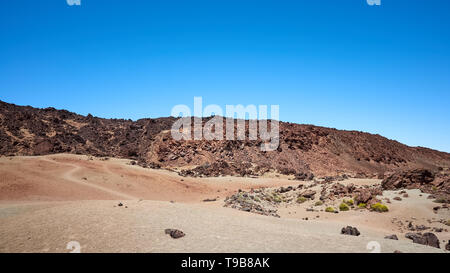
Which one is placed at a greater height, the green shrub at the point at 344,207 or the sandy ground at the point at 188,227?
the sandy ground at the point at 188,227

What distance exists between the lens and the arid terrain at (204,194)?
7992 millimetres

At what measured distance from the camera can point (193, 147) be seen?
44.9 metres

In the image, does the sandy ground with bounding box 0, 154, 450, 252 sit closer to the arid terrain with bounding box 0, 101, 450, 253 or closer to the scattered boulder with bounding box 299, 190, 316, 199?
the arid terrain with bounding box 0, 101, 450, 253

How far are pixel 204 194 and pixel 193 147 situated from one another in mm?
19177

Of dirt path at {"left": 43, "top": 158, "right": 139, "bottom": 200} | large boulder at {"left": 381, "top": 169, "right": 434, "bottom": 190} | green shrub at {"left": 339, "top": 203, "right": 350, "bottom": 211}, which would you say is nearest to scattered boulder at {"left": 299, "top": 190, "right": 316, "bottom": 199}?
green shrub at {"left": 339, "top": 203, "right": 350, "bottom": 211}

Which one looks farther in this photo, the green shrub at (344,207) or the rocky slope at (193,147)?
the rocky slope at (193,147)

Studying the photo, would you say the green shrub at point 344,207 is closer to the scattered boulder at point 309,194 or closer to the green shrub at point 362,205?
the green shrub at point 362,205

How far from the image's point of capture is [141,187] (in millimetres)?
25438

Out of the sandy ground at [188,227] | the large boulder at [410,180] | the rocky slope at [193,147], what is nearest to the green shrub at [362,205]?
the sandy ground at [188,227]

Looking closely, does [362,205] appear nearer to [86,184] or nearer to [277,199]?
[277,199]

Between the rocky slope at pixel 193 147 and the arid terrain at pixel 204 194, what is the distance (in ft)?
0.80

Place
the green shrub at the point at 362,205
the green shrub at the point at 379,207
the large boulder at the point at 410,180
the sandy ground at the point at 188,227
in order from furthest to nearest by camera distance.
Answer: the large boulder at the point at 410,180, the green shrub at the point at 362,205, the green shrub at the point at 379,207, the sandy ground at the point at 188,227
